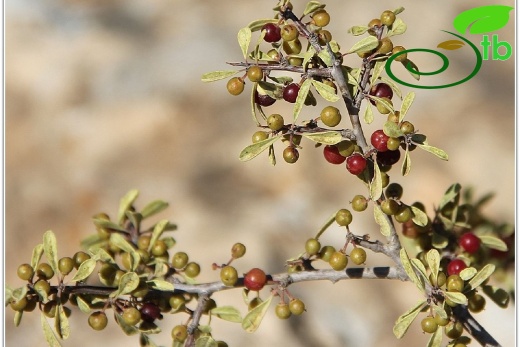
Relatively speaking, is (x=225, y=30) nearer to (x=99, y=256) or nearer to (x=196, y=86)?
(x=196, y=86)

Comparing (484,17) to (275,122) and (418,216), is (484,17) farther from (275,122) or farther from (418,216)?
(275,122)

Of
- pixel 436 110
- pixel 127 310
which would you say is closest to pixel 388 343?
pixel 436 110

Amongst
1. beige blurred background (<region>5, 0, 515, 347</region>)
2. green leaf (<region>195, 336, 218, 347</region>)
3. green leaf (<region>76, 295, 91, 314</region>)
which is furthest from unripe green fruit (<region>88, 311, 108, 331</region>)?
beige blurred background (<region>5, 0, 515, 347</region>)

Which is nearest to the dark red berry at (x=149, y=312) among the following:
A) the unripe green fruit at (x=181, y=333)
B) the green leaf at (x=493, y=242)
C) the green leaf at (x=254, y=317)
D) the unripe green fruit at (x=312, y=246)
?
the unripe green fruit at (x=181, y=333)

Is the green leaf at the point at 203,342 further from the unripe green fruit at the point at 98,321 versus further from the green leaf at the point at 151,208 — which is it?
the green leaf at the point at 151,208

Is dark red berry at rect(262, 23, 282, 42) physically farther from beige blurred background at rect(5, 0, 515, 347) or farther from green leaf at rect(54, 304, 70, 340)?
beige blurred background at rect(5, 0, 515, 347)

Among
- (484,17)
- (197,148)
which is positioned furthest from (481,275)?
(197,148)
